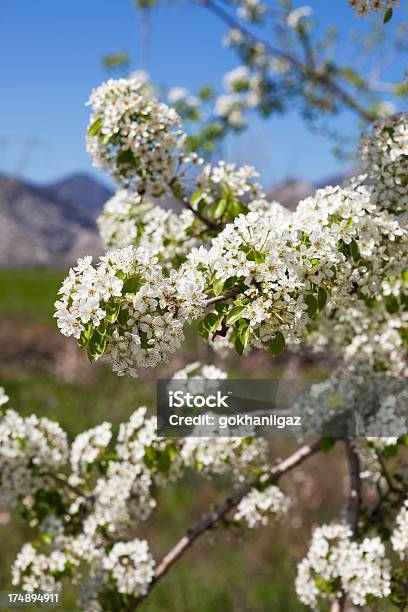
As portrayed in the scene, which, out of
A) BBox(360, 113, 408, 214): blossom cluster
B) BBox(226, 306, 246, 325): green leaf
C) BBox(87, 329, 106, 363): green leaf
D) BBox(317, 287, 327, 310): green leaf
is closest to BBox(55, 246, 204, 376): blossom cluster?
BBox(87, 329, 106, 363): green leaf

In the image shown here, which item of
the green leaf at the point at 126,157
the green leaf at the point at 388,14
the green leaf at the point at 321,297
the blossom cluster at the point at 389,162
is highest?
the green leaf at the point at 388,14

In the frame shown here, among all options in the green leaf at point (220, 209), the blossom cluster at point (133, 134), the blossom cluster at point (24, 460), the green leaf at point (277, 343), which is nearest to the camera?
the green leaf at point (277, 343)

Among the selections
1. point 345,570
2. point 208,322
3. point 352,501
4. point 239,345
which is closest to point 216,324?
point 208,322

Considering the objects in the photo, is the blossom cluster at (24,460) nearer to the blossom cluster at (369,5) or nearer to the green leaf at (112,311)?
the green leaf at (112,311)

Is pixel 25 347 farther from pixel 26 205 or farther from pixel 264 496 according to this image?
pixel 26 205

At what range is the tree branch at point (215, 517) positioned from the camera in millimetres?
3691

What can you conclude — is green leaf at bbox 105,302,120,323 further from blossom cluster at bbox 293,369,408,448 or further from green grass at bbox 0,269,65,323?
green grass at bbox 0,269,65,323

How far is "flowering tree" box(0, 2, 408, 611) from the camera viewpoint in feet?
7.13

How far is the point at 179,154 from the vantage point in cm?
333

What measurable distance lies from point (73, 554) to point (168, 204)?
213cm

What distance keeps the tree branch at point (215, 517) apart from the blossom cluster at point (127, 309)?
72.2 inches

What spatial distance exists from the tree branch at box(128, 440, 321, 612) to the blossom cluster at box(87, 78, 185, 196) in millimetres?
1745

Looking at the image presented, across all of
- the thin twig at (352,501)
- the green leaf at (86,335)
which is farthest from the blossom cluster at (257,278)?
the thin twig at (352,501)

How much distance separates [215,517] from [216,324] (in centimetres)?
189
